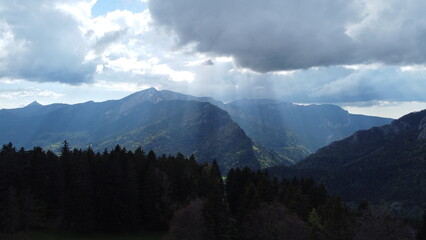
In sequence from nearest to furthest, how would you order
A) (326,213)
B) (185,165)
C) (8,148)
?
(326,213)
(8,148)
(185,165)

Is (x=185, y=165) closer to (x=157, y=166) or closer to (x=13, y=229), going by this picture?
(x=157, y=166)

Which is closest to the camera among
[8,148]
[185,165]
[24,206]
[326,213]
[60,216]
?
[326,213]

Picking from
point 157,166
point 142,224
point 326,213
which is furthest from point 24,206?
point 326,213

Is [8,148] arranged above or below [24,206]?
above

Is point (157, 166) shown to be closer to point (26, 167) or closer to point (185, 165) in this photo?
point (185, 165)

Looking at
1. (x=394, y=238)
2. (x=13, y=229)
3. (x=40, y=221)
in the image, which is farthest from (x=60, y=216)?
(x=394, y=238)

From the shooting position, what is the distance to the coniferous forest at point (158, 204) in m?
62.0

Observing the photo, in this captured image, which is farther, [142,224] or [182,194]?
[182,194]

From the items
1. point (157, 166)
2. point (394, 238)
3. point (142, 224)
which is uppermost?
point (157, 166)

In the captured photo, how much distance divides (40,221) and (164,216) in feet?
89.0

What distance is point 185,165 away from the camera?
109500 millimetres

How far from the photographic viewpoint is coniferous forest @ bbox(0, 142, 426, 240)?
6200cm

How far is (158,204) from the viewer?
86.9 m

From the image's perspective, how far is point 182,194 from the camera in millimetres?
94750
